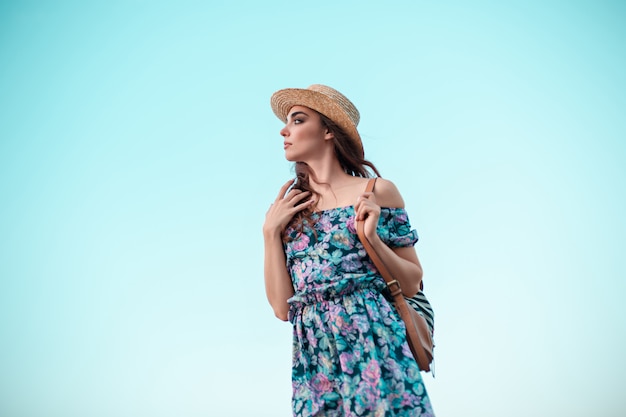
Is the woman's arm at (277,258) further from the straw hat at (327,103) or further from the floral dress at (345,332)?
the straw hat at (327,103)

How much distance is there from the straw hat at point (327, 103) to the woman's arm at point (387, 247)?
437 mm

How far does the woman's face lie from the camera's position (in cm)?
414

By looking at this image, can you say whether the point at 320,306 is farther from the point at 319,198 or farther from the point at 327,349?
the point at 319,198

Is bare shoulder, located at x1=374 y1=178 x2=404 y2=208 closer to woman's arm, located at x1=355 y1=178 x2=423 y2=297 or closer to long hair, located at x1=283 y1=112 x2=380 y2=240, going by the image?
woman's arm, located at x1=355 y1=178 x2=423 y2=297

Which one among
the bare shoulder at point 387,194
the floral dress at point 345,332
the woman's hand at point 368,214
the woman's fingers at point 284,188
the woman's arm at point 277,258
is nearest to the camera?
the floral dress at point 345,332

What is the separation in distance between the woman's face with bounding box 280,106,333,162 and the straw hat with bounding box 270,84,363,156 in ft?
0.21

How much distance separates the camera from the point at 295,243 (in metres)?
3.83

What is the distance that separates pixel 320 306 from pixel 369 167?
1168 mm

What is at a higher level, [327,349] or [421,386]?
[327,349]

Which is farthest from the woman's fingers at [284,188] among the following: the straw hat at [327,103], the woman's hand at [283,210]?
the straw hat at [327,103]

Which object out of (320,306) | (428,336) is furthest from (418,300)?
(320,306)

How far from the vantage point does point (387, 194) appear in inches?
154

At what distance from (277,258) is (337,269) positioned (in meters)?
0.38

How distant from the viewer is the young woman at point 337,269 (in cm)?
335
